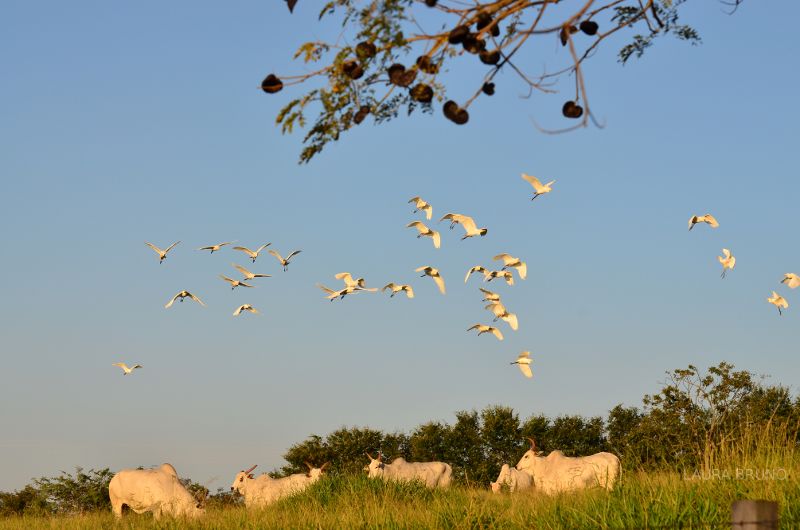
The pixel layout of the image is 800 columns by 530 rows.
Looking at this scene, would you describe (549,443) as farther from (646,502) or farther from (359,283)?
(646,502)

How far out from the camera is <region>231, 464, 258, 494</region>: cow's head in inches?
963

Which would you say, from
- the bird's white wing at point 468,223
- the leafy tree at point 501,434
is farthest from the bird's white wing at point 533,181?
the leafy tree at point 501,434

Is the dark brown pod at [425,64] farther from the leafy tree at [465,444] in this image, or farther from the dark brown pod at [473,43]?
the leafy tree at [465,444]

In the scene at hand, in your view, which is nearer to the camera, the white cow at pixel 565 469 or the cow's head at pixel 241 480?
the white cow at pixel 565 469

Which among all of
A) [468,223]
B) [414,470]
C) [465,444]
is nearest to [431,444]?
[465,444]

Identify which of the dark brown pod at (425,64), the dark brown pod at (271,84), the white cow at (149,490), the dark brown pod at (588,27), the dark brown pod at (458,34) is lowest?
the white cow at (149,490)

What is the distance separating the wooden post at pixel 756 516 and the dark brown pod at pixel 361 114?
421 cm

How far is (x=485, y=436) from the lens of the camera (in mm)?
44031

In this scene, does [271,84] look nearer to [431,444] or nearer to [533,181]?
[533,181]

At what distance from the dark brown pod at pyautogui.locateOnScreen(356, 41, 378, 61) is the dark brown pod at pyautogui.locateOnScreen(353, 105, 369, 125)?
439mm

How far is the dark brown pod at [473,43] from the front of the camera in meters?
Answer: 7.95

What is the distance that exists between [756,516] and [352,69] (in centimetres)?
461

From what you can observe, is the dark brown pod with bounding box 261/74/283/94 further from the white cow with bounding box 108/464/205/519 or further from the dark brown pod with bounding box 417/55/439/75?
the white cow with bounding box 108/464/205/519

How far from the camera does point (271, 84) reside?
310 inches
